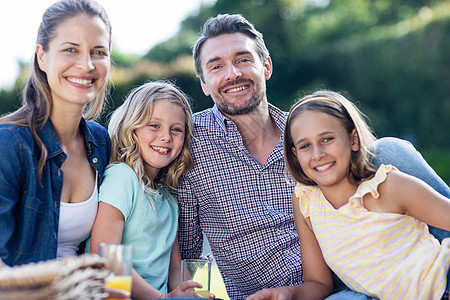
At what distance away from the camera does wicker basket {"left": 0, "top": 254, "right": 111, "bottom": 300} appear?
141 centimetres

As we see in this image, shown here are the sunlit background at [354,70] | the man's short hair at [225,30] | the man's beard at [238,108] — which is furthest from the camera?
the sunlit background at [354,70]

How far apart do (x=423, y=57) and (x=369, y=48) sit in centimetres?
190

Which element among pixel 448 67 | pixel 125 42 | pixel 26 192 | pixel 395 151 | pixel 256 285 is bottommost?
pixel 256 285

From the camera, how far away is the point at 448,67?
1245cm

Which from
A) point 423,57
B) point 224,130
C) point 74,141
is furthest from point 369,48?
point 74,141

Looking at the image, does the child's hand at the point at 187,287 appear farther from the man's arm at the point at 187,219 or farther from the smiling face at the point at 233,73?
the smiling face at the point at 233,73

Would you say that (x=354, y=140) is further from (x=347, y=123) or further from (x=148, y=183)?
(x=148, y=183)

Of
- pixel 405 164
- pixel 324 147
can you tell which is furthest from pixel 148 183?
pixel 405 164

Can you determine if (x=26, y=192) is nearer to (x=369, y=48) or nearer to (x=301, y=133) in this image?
(x=301, y=133)

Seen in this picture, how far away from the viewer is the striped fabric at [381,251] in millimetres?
2354

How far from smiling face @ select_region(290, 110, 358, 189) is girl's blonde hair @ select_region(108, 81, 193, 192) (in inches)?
31.9

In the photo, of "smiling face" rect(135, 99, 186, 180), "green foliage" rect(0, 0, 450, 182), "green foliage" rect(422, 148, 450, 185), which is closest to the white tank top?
"smiling face" rect(135, 99, 186, 180)

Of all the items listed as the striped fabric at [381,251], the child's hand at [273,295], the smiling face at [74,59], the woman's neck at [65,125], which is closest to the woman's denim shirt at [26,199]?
the woman's neck at [65,125]

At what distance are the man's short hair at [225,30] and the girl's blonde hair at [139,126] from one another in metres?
0.66
